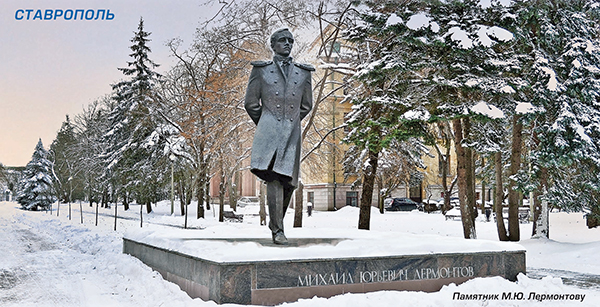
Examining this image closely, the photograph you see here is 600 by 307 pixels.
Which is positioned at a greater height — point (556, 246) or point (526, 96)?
point (526, 96)

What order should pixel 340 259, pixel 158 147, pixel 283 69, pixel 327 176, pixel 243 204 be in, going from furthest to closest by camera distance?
pixel 243 204 → pixel 327 176 → pixel 158 147 → pixel 283 69 → pixel 340 259

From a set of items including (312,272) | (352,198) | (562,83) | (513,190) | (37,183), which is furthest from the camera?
(352,198)

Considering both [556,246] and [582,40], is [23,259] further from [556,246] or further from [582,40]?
[582,40]

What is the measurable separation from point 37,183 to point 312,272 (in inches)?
1942

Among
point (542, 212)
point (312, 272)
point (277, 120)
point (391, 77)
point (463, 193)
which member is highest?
point (391, 77)

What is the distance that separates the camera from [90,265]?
11.3 metres

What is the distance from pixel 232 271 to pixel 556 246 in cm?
1362

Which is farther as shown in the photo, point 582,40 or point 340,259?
point 582,40

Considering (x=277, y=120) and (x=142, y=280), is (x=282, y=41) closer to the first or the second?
(x=277, y=120)

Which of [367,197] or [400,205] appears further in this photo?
[400,205]

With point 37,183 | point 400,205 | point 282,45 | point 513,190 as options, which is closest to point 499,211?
point 513,190

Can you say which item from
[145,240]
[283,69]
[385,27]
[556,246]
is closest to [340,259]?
[283,69]

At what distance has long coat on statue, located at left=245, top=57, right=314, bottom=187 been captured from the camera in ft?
26.6

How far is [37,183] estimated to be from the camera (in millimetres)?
50562
